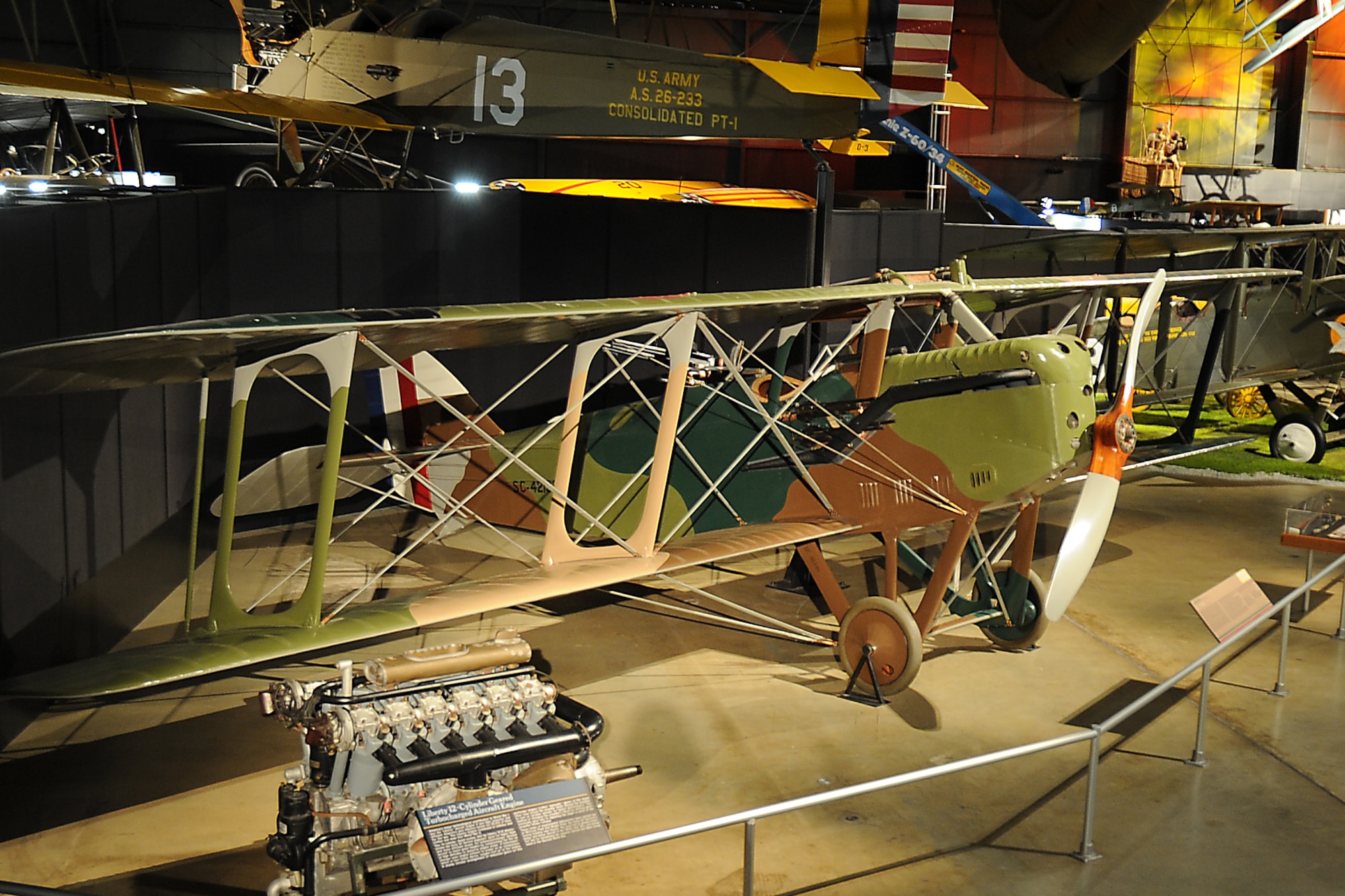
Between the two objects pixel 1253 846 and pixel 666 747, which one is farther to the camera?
pixel 666 747

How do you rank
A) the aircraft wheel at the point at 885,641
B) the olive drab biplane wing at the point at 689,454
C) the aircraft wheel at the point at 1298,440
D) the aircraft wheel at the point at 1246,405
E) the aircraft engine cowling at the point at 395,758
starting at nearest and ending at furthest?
the aircraft engine cowling at the point at 395,758 < the olive drab biplane wing at the point at 689,454 < the aircraft wheel at the point at 885,641 < the aircraft wheel at the point at 1298,440 < the aircraft wheel at the point at 1246,405

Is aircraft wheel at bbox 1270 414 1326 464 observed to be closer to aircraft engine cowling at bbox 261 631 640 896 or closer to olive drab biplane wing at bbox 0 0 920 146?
olive drab biplane wing at bbox 0 0 920 146

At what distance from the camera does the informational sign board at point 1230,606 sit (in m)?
5.28

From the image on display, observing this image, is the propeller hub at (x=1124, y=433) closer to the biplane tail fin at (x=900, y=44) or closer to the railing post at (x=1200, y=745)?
the railing post at (x=1200, y=745)

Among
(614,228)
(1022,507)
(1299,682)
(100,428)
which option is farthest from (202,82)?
(1299,682)

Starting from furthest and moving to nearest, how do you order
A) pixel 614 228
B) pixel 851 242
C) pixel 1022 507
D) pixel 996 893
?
pixel 851 242, pixel 614 228, pixel 1022 507, pixel 996 893

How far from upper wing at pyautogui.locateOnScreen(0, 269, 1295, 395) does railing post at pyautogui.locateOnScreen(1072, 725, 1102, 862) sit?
2.34 meters

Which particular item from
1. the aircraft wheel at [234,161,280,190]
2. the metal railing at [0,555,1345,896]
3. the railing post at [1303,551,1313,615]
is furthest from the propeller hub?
the aircraft wheel at [234,161,280,190]

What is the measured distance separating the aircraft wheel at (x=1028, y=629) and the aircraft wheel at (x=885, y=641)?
3.26ft

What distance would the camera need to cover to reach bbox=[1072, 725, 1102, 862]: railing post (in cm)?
401

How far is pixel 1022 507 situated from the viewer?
19.4 feet

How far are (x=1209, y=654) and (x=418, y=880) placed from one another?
3.32 meters

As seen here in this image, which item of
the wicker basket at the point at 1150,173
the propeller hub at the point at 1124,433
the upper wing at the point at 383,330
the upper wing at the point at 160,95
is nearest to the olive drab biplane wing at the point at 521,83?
the upper wing at the point at 160,95

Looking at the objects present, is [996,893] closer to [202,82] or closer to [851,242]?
[851,242]
